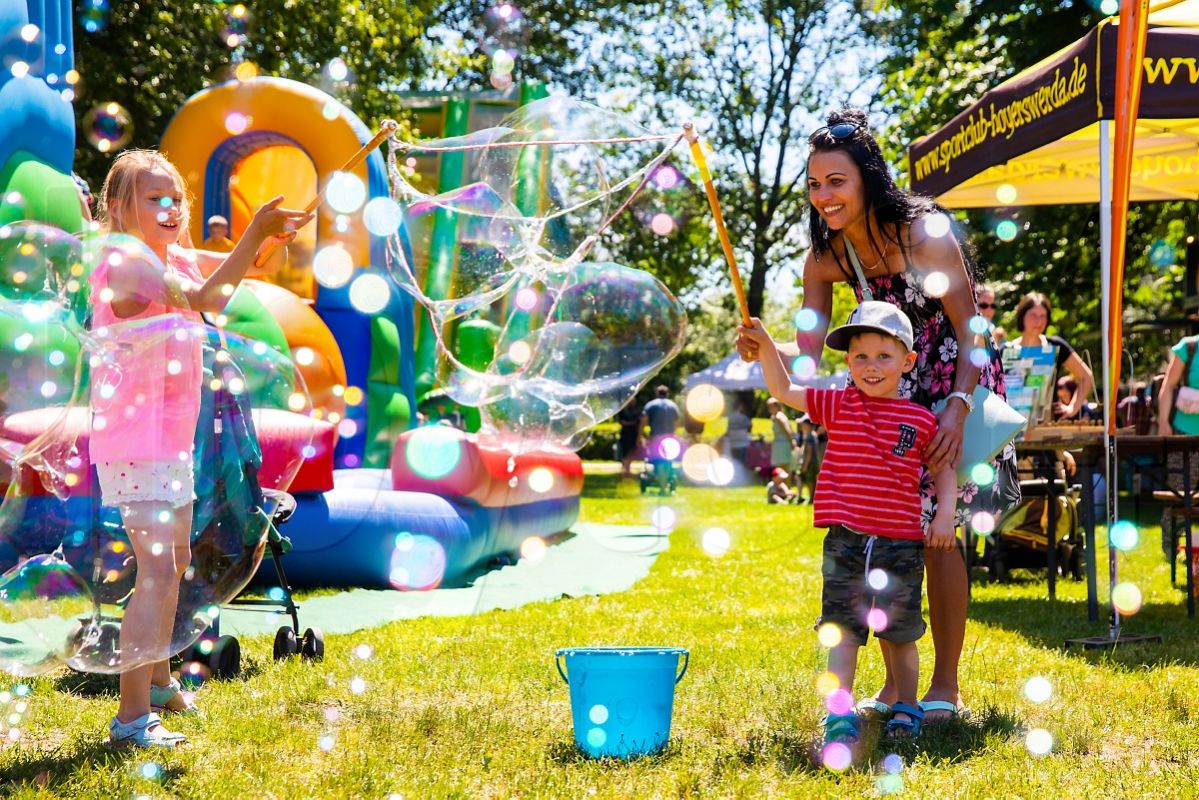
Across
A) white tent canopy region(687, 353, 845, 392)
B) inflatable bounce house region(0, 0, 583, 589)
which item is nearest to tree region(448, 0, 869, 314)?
white tent canopy region(687, 353, 845, 392)

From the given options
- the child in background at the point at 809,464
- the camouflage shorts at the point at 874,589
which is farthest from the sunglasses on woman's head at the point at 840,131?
the child in background at the point at 809,464

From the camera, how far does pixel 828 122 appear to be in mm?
3455

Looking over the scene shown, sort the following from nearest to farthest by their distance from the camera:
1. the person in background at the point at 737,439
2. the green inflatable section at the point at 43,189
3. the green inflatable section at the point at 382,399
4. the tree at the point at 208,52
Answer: the green inflatable section at the point at 43,189, the green inflatable section at the point at 382,399, the tree at the point at 208,52, the person in background at the point at 737,439

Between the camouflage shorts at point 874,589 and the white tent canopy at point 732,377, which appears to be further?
the white tent canopy at point 732,377

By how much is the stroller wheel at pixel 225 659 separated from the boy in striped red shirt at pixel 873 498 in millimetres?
2107

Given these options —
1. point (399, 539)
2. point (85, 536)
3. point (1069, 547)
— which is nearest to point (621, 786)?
point (85, 536)

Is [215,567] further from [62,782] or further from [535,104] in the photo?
[535,104]

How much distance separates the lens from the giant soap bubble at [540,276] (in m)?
5.02

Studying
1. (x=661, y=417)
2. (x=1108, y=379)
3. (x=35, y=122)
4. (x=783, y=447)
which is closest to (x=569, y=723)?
(x=1108, y=379)

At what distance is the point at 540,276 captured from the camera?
5.71m

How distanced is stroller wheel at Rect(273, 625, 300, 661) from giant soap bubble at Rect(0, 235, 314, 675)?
126cm

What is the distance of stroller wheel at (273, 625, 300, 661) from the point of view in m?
4.45

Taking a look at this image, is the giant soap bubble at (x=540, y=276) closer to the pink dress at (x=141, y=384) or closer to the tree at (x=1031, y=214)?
the pink dress at (x=141, y=384)

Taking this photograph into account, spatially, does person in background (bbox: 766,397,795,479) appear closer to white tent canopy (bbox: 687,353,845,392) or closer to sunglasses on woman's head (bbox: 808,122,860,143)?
white tent canopy (bbox: 687,353,845,392)
